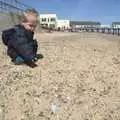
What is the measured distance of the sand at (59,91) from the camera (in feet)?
18.5

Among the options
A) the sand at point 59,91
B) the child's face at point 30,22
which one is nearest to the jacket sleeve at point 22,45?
the child's face at point 30,22

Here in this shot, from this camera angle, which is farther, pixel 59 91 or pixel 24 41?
pixel 24 41

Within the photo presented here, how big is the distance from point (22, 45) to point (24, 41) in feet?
0.39

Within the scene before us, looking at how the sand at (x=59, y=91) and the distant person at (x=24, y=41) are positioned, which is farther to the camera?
the distant person at (x=24, y=41)

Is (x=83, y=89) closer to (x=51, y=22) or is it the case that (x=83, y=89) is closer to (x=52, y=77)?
(x=52, y=77)

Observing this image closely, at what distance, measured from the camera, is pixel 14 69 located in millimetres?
7402

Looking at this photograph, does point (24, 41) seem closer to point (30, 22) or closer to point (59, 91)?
point (30, 22)

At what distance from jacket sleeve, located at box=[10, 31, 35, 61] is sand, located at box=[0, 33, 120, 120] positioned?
0.26 m

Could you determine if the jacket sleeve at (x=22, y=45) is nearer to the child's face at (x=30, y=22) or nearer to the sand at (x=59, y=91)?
the child's face at (x=30, y=22)

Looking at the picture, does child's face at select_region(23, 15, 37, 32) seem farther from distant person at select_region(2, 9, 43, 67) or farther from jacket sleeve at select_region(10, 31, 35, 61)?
jacket sleeve at select_region(10, 31, 35, 61)

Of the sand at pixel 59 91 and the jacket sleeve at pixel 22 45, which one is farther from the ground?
the jacket sleeve at pixel 22 45

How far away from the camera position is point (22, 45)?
25.1 feet

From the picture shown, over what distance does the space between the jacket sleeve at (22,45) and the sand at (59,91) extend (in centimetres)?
26

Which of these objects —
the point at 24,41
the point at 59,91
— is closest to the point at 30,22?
the point at 24,41
